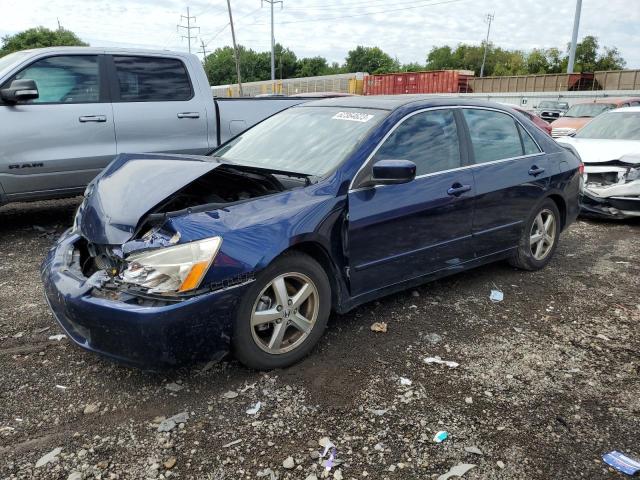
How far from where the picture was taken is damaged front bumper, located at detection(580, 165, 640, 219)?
6.96 metres

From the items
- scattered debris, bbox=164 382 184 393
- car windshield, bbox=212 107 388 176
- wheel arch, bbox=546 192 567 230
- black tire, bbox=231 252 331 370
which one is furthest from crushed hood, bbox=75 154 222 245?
wheel arch, bbox=546 192 567 230

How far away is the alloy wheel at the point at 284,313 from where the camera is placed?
3.05 m

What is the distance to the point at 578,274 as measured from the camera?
5180 mm

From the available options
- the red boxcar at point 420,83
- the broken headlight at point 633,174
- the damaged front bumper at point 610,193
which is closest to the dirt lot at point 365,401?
the damaged front bumper at point 610,193

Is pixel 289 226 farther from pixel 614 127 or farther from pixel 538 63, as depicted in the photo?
pixel 538 63

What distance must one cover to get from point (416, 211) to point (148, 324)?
202cm

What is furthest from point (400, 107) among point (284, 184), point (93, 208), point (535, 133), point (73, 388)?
point (73, 388)

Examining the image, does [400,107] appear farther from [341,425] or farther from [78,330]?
[78,330]

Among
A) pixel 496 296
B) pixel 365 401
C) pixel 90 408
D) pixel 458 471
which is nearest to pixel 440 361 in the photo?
pixel 365 401

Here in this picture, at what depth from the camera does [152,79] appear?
634 cm

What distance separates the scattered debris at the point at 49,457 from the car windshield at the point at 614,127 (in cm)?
842

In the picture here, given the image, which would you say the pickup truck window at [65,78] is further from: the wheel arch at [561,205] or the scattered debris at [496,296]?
the wheel arch at [561,205]

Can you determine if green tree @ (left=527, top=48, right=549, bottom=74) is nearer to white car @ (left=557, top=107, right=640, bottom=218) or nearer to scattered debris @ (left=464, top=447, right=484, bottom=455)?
white car @ (left=557, top=107, right=640, bottom=218)

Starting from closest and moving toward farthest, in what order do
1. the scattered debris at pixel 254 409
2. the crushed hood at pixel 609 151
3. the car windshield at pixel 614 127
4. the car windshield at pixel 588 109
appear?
1. the scattered debris at pixel 254 409
2. the crushed hood at pixel 609 151
3. the car windshield at pixel 614 127
4. the car windshield at pixel 588 109
